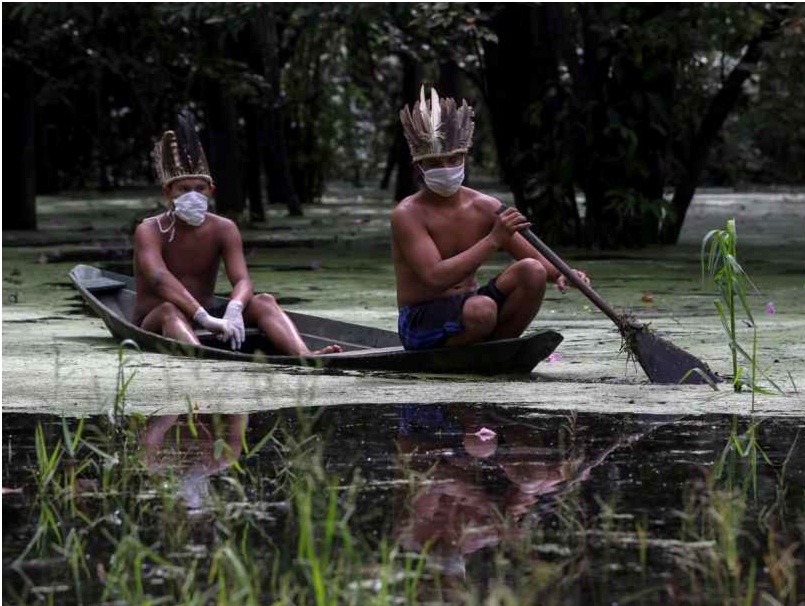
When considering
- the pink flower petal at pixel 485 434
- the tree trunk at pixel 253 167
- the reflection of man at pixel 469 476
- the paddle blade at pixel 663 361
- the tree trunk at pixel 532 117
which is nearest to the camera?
the reflection of man at pixel 469 476

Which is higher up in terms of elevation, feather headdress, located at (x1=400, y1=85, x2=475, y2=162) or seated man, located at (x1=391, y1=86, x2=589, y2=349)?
feather headdress, located at (x1=400, y1=85, x2=475, y2=162)

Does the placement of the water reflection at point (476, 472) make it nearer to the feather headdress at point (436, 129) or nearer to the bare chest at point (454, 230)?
the bare chest at point (454, 230)

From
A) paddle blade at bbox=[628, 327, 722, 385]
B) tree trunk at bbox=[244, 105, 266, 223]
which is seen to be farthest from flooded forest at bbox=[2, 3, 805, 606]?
tree trunk at bbox=[244, 105, 266, 223]

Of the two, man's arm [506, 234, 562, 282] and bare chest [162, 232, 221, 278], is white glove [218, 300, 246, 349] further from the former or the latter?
man's arm [506, 234, 562, 282]

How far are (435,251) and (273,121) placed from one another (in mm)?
12928

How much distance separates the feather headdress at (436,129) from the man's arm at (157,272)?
4.33 feet

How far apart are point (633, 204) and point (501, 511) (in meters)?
9.56

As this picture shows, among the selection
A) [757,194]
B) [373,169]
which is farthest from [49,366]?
[373,169]

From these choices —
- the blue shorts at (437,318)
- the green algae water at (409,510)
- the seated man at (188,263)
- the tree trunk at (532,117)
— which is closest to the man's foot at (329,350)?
the seated man at (188,263)

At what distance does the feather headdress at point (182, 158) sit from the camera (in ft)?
24.7

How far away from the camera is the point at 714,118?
13914mm

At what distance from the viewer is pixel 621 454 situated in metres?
4.90

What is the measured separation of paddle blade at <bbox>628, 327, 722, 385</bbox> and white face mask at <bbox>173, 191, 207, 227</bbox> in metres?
2.06

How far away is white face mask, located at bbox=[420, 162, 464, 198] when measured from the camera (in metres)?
6.60
